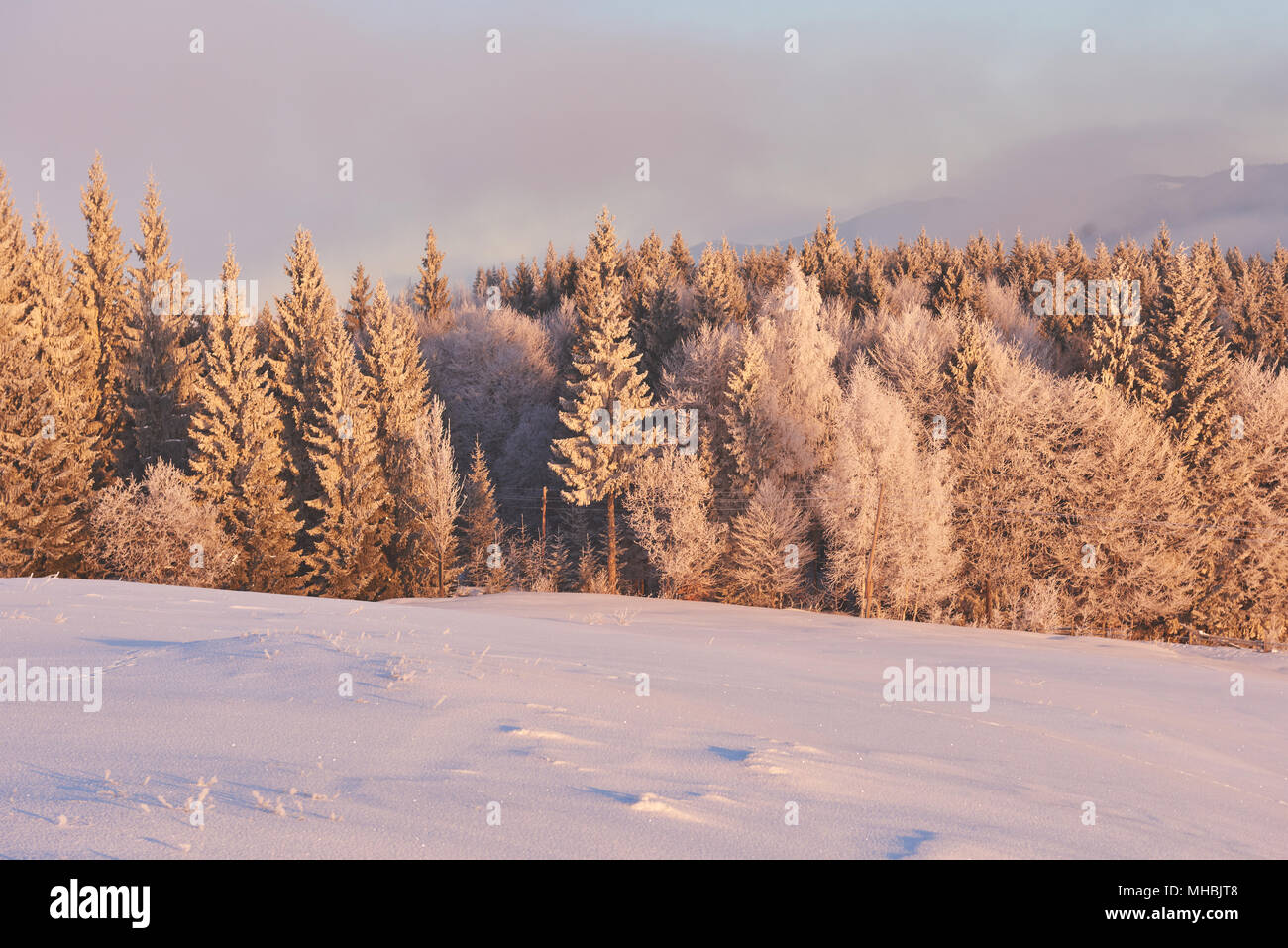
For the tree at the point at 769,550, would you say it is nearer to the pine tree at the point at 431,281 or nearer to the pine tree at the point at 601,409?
the pine tree at the point at 601,409

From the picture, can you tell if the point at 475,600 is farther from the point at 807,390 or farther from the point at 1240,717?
the point at 807,390

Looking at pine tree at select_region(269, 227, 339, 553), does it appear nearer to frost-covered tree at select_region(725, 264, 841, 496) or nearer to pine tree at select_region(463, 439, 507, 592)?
pine tree at select_region(463, 439, 507, 592)

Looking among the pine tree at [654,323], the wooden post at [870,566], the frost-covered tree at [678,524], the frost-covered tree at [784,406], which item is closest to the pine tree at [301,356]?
the frost-covered tree at [678,524]

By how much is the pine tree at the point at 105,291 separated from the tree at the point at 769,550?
37.0m

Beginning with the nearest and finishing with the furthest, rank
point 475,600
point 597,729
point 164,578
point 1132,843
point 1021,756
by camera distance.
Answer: point 1132,843, point 597,729, point 1021,756, point 475,600, point 164,578

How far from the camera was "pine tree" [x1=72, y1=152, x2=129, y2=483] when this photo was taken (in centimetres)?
5491

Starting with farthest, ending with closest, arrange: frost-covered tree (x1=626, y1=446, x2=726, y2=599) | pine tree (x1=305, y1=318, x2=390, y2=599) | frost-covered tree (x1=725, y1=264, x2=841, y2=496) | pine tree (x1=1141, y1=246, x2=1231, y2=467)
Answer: pine tree (x1=1141, y1=246, x2=1231, y2=467), frost-covered tree (x1=725, y1=264, x2=841, y2=496), pine tree (x1=305, y1=318, x2=390, y2=599), frost-covered tree (x1=626, y1=446, x2=726, y2=599)

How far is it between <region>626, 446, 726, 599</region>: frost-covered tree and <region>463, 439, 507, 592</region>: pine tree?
353 inches

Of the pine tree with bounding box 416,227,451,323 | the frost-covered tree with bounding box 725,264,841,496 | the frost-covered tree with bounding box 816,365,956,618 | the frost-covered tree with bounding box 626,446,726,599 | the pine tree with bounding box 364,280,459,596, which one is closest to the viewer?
the frost-covered tree with bounding box 816,365,956,618

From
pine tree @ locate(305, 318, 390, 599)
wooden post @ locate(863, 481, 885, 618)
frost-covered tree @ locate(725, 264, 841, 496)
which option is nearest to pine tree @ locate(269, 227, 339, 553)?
pine tree @ locate(305, 318, 390, 599)

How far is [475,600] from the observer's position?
33.4 metres
